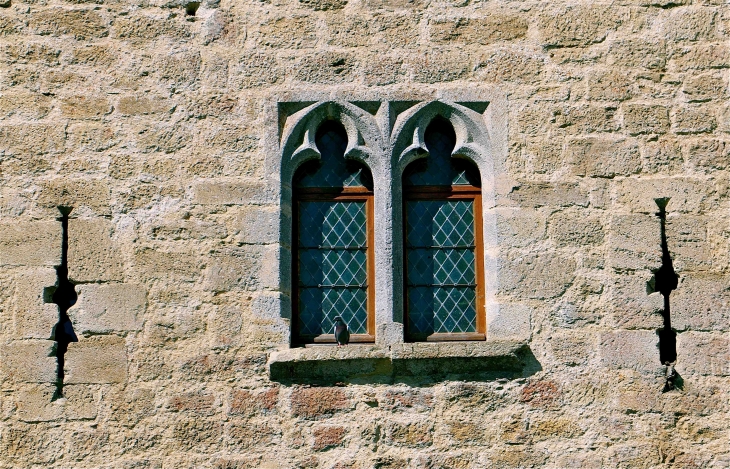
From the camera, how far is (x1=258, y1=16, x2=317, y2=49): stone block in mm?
Answer: 5652

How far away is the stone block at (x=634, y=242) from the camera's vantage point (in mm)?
5395

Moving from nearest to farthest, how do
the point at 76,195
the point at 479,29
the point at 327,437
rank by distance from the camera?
the point at 327,437 → the point at 76,195 → the point at 479,29

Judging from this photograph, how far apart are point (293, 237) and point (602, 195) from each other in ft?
5.49

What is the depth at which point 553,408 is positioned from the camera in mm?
5270

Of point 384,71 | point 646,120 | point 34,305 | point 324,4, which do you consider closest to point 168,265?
point 34,305

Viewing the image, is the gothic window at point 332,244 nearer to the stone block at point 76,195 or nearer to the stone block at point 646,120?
the stone block at point 76,195

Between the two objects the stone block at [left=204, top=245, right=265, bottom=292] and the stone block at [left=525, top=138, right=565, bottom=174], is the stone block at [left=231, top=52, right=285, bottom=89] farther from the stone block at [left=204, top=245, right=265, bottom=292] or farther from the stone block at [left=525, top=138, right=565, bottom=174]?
the stone block at [left=525, top=138, right=565, bottom=174]

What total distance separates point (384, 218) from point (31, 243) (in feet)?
6.13

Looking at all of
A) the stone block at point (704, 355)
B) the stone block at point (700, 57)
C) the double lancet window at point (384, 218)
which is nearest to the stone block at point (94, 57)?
the double lancet window at point (384, 218)

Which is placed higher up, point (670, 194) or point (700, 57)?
point (700, 57)

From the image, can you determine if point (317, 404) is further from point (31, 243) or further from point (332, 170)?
point (31, 243)

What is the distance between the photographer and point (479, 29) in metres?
5.67

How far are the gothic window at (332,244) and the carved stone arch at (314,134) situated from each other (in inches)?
3.8

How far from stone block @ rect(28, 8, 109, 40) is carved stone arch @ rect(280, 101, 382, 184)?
1181 millimetres
